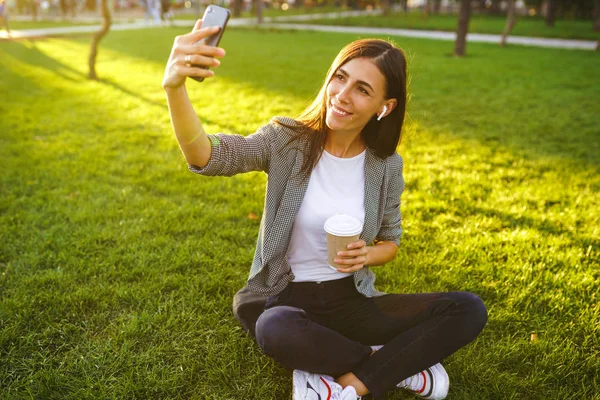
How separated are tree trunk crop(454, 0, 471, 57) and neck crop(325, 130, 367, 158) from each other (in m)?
12.2

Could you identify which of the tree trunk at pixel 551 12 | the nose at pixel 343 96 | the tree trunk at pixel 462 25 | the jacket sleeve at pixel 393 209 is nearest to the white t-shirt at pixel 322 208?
the jacket sleeve at pixel 393 209

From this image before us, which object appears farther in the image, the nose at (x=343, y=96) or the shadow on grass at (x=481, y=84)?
the shadow on grass at (x=481, y=84)

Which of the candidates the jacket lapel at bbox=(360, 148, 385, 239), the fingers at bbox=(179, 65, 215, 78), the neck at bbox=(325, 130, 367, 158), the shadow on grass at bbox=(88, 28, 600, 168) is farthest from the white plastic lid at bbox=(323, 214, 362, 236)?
the shadow on grass at bbox=(88, 28, 600, 168)

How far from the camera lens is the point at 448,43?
16953 mm

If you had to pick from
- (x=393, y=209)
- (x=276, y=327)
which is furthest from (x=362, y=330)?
(x=393, y=209)

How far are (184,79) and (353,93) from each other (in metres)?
0.82

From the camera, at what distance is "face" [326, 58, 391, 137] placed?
2.15m

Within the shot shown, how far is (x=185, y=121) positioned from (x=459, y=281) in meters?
2.27

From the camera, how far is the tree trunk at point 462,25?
1309 cm

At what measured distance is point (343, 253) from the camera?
2049 millimetres

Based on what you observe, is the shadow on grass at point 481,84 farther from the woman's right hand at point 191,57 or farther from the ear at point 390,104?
the woman's right hand at point 191,57

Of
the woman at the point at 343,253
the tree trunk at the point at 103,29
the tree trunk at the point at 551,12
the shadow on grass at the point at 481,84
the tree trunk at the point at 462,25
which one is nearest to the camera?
the woman at the point at 343,253

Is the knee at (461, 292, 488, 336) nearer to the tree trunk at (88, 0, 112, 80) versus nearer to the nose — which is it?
the nose

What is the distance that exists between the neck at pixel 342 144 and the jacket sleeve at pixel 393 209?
0.22 meters
